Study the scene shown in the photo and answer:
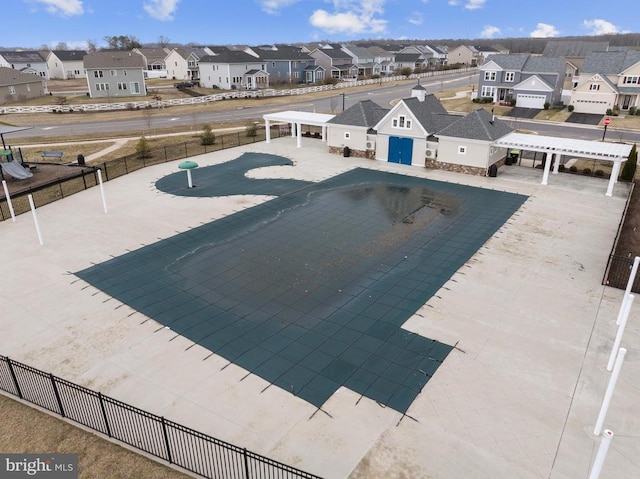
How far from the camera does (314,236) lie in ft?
84.4

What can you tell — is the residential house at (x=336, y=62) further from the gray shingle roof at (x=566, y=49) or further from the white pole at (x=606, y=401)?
the white pole at (x=606, y=401)

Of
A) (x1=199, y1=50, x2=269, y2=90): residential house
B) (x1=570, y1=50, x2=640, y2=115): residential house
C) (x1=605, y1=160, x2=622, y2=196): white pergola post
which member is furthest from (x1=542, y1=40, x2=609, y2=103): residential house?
(x1=605, y1=160, x2=622, y2=196): white pergola post

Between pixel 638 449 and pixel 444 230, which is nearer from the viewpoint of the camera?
pixel 638 449

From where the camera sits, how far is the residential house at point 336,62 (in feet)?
378

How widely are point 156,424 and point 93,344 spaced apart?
5464 mm

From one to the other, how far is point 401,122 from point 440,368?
88.5ft

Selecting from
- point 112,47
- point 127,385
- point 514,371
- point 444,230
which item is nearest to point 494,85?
point 444,230

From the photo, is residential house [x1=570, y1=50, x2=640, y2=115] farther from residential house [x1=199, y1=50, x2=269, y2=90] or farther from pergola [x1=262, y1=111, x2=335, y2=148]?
residential house [x1=199, y1=50, x2=269, y2=90]

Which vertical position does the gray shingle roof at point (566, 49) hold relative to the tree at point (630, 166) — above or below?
above

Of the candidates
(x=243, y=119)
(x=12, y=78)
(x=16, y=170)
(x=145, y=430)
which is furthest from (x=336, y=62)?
(x=145, y=430)

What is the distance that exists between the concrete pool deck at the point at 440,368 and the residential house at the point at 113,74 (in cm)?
6856

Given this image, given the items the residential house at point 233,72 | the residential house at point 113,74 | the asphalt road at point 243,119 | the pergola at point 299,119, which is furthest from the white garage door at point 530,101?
the residential house at point 113,74

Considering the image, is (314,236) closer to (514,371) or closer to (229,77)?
(514,371)

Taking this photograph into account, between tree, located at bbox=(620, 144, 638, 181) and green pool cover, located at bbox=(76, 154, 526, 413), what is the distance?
10.4 m
